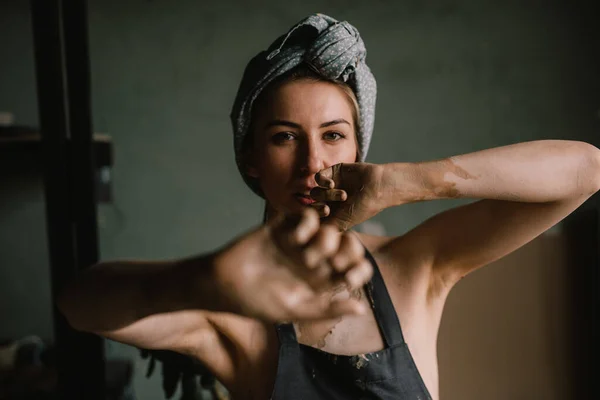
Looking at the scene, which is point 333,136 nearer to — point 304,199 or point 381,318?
point 304,199

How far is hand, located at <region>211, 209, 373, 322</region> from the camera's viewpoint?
0.40 metres

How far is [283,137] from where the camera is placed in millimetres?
733

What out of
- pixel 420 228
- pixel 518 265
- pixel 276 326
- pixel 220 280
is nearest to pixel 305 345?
pixel 276 326

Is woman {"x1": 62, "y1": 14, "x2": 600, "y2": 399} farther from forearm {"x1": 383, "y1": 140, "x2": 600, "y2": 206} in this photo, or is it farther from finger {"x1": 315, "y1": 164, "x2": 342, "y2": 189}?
finger {"x1": 315, "y1": 164, "x2": 342, "y2": 189}

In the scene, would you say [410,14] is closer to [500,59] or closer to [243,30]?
[500,59]

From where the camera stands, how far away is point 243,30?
61.2 inches

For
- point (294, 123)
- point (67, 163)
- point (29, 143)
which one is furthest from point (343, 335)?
point (29, 143)

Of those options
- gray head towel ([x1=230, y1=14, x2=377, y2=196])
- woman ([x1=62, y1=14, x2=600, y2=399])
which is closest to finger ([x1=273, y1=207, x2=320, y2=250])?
woman ([x1=62, y1=14, x2=600, y2=399])

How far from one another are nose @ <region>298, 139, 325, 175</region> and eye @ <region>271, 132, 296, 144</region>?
0.10 ft

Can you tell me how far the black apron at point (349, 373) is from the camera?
28.7 inches

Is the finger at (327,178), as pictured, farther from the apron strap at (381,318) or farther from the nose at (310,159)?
the apron strap at (381,318)

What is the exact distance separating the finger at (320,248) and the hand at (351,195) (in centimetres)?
11

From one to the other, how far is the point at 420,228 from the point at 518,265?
0.65 m

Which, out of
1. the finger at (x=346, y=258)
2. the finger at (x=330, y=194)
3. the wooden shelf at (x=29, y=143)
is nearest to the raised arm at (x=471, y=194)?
the finger at (x=330, y=194)
